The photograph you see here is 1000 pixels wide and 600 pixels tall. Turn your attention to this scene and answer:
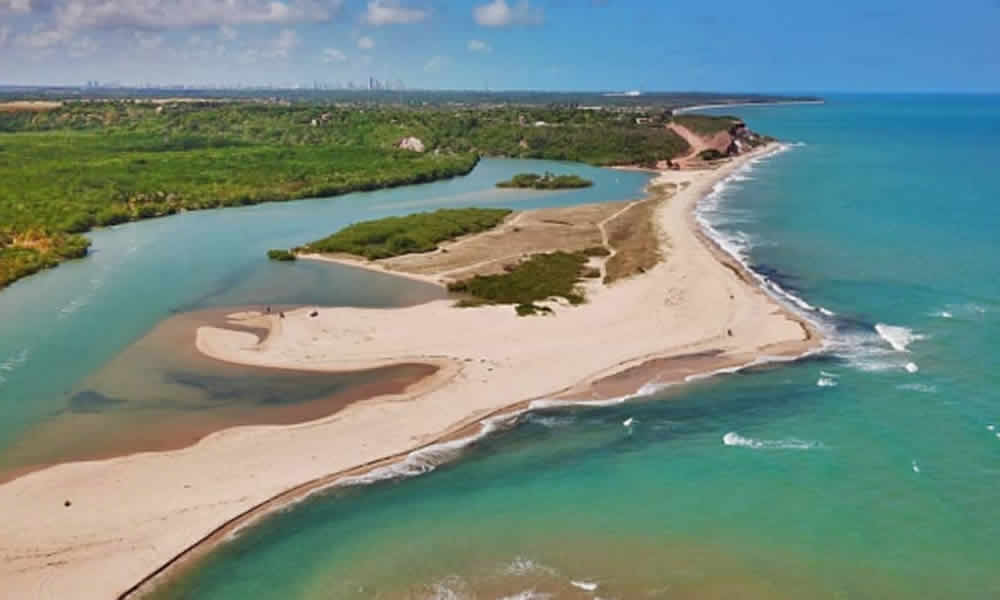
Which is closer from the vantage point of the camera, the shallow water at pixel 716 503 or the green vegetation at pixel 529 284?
the shallow water at pixel 716 503

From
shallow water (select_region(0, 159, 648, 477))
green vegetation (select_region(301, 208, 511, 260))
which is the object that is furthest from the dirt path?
green vegetation (select_region(301, 208, 511, 260))

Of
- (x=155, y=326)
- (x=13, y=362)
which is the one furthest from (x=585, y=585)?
(x=155, y=326)

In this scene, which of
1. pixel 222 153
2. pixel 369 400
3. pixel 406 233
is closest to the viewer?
pixel 369 400

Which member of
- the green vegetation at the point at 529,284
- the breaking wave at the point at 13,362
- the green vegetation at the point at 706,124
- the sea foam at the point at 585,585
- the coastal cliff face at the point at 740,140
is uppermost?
the green vegetation at the point at 706,124

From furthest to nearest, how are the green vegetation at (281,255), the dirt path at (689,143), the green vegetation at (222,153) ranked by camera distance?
the dirt path at (689,143) → the green vegetation at (222,153) → the green vegetation at (281,255)

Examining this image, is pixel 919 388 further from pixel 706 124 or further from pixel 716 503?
pixel 706 124

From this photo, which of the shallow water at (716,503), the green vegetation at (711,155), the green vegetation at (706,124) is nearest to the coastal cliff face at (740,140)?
the green vegetation at (706,124)

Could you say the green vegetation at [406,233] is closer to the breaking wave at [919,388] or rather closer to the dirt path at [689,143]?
the breaking wave at [919,388]
